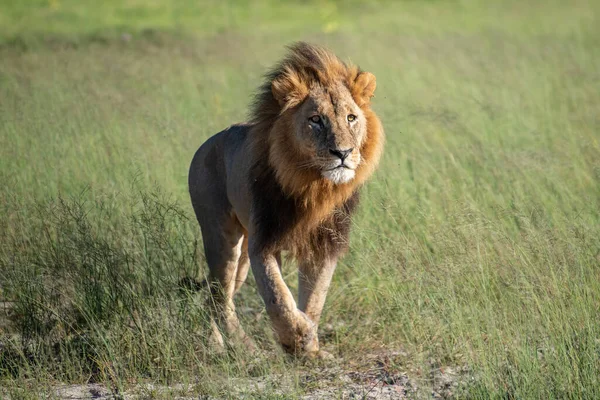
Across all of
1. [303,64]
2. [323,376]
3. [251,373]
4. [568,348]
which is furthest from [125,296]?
[568,348]

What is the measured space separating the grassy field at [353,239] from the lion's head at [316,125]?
508 millimetres

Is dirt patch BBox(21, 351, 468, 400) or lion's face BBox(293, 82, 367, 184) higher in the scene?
lion's face BBox(293, 82, 367, 184)

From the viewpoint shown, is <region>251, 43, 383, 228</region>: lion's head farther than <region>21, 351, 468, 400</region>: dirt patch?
Yes

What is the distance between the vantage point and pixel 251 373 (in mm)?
4477

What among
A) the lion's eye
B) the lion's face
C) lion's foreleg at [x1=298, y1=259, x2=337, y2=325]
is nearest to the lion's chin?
the lion's face

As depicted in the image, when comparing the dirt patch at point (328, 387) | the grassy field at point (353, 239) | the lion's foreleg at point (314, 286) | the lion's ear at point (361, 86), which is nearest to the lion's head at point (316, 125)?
the lion's ear at point (361, 86)

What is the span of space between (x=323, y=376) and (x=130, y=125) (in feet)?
13.4

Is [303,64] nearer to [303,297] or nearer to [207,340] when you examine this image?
[303,297]

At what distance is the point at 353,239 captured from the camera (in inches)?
224

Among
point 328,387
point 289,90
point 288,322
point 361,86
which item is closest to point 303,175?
point 289,90

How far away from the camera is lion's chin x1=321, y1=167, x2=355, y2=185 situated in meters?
4.41

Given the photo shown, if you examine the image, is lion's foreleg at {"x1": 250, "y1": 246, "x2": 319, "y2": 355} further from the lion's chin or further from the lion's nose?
the lion's nose

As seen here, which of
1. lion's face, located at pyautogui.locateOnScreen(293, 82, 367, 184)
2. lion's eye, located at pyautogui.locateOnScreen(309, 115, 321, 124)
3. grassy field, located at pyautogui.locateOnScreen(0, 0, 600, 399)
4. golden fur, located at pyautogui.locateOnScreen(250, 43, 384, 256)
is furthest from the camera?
golden fur, located at pyautogui.locateOnScreen(250, 43, 384, 256)

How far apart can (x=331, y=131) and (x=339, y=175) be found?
24 cm
